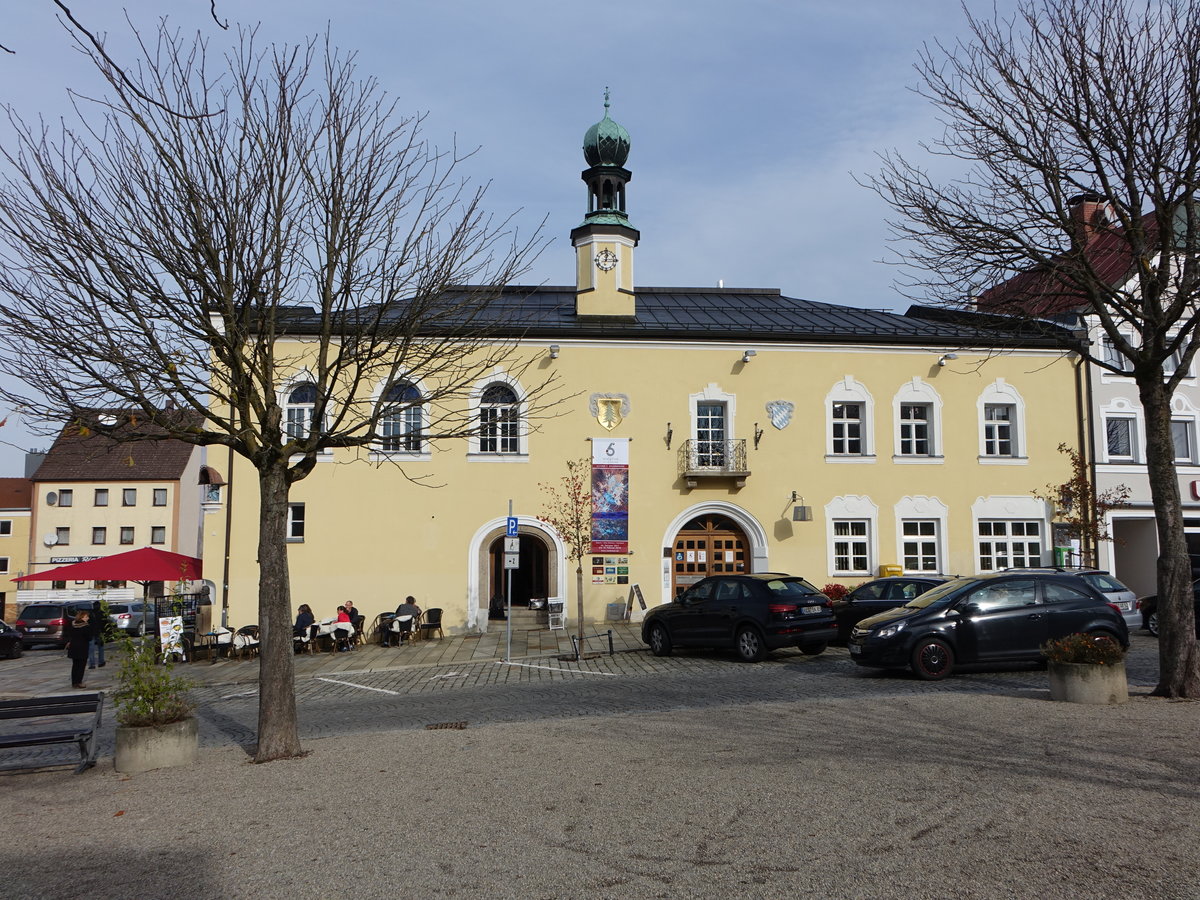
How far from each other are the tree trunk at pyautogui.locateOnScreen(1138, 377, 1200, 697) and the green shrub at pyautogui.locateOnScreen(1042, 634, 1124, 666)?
0.56 meters

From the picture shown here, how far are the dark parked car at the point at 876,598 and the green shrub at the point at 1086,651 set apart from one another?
738cm

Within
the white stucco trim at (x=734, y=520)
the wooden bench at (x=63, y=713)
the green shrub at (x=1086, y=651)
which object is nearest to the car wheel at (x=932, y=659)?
the green shrub at (x=1086, y=651)

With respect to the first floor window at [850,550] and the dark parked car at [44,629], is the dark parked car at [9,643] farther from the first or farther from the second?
the first floor window at [850,550]

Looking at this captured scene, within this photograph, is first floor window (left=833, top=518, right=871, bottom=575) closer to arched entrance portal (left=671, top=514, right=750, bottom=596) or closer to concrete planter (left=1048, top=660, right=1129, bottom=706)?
arched entrance portal (left=671, top=514, right=750, bottom=596)

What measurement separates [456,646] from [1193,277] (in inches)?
662

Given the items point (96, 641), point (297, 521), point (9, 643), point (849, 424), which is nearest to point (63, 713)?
point (96, 641)

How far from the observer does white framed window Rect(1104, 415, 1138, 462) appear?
2814 centimetres

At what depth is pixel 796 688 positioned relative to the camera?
13.3 m

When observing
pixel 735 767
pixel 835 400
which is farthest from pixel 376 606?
pixel 735 767

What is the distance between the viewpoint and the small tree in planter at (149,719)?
884 centimetres

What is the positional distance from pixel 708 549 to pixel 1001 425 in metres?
9.14

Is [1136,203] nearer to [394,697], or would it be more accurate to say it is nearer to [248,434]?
[248,434]

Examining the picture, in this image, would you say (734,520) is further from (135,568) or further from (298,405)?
(135,568)

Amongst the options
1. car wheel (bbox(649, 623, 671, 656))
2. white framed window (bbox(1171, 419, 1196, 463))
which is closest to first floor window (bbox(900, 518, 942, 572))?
white framed window (bbox(1171, 419, 1196, 463))
